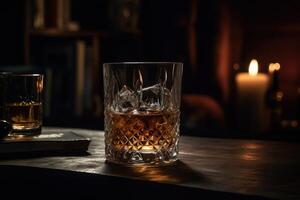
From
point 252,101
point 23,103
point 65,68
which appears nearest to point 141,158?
point 23,103

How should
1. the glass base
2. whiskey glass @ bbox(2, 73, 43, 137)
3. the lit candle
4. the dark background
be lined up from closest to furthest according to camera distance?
the glass base
whiskey glass @ bbox(2, 73, 43, 137)
the lit candle
the dark background

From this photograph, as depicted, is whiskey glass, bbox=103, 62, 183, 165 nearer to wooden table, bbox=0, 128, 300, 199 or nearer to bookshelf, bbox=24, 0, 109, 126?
wooden table, bbox=0, 128, 300, 199

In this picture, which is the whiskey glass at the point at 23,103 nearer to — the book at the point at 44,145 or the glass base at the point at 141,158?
the book at the point at 44,145

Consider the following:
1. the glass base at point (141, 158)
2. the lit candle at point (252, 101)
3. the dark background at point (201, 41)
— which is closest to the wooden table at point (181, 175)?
the glass base at point (141, 158)

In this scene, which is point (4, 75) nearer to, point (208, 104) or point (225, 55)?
point (208, 104)

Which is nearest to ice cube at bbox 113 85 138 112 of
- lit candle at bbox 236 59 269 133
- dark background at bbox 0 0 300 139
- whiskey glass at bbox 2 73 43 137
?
whiskey glass at bbox 2 73 43 137

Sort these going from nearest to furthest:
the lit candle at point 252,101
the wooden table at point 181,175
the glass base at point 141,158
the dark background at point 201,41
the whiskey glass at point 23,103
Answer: the wooden table at point 181,175 → the glass base at point 141,158 → the whiskey glass at point 23,103 → the lit candle at point 252,101 → the dark background at point 201,41

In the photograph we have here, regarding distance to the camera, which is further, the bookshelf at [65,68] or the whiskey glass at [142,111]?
the bookshelf at [65,68]
